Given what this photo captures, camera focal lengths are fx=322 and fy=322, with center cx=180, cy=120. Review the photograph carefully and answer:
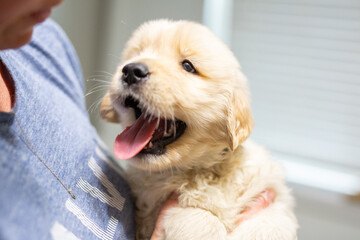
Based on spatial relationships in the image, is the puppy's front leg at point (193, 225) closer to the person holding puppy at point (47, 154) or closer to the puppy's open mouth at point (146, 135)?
the person holding puppy at point (47, 154)

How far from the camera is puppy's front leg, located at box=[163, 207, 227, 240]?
87cm

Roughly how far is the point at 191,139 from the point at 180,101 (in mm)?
137

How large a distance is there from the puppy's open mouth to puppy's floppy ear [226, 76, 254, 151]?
5.7 inches

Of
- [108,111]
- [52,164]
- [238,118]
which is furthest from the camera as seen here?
[108,111]

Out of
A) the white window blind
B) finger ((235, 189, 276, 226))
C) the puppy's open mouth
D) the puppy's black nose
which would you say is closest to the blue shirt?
the puppy's open mouth

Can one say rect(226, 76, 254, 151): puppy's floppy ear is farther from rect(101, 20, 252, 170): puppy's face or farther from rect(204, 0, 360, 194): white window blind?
rect(204, 0, 360, 194): white window blind

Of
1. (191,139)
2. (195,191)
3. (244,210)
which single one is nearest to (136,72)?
(191,139)

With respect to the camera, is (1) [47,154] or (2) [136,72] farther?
(2) [136,72]

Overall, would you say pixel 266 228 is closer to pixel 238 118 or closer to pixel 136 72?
pixel 238 118

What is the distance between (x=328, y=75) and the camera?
2084 millimetres

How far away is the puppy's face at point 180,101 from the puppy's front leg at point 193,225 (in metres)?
0.15

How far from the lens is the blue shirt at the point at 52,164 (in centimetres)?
56

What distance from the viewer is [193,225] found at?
88 cm

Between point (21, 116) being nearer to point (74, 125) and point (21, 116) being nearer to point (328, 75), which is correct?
point (74, 125)
